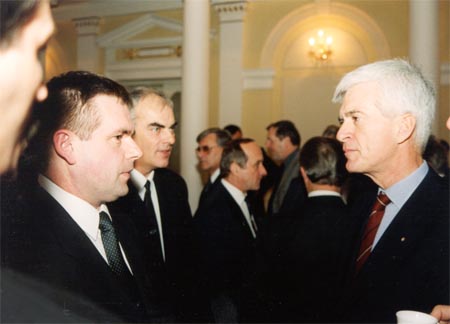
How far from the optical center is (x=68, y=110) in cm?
83

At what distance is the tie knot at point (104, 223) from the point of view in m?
0.95

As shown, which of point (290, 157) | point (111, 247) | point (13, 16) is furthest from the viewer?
point (290, 157)

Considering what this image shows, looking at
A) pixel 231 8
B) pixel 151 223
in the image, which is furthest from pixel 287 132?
pixel 231 8

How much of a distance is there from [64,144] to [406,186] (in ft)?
2.87

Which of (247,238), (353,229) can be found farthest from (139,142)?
(353,229)

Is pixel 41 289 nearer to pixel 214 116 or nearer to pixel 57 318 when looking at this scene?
pixel 57 318

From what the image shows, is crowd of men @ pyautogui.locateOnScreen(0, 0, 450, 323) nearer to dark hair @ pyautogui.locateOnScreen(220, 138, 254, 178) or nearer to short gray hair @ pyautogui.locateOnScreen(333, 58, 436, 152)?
short gray hair @ pyautogui.locateOnScreen(333, 58, 436, 152)

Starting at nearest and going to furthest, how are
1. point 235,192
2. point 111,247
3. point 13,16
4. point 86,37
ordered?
point 13,16
point 111,247
point 235,192
point 86,37

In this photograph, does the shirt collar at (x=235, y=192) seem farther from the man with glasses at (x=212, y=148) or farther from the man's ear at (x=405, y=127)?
the man's ear at (x=405, y=127)

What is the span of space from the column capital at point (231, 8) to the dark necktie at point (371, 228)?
4.14 m

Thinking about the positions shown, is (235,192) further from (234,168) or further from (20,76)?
(20,76)

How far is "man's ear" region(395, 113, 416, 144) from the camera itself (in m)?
1.02

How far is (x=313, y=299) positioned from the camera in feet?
4.61

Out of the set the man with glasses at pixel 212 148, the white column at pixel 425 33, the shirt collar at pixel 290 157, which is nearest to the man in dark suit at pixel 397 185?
the man with glasses at pixel 212 148
